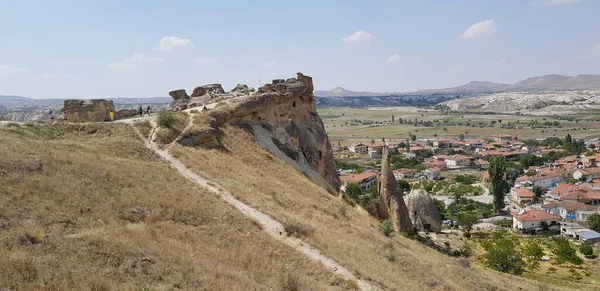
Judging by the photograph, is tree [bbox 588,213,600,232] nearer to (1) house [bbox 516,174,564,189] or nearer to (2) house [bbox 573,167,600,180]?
(1) house [bbox 516,174,564,189]

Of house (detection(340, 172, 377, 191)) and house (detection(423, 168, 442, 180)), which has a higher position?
house (detection(340, 172, 377, 191))

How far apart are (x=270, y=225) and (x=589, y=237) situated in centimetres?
4771

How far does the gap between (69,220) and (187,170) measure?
28.5 feet

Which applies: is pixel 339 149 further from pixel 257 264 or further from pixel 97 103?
pixel 257 264

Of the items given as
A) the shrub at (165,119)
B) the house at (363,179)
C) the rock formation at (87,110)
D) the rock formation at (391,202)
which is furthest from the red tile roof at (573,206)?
the rock formation at (87,110)

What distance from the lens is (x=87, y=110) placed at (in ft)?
93.4

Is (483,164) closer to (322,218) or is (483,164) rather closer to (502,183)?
(502,183)

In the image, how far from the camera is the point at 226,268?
37.2ft

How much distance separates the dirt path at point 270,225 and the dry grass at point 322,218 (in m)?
0.26

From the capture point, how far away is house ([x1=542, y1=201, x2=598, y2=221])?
6381 centimetres

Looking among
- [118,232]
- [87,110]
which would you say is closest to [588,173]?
[87,110]

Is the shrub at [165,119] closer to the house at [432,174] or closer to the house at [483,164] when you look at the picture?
the house at [432,174]

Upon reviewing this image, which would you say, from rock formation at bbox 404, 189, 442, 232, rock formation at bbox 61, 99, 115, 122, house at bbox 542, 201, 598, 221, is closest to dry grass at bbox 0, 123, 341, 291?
rock formation at bbox 61, 99, 115, 122

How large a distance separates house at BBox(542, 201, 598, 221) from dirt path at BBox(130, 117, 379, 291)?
58.6 meters
